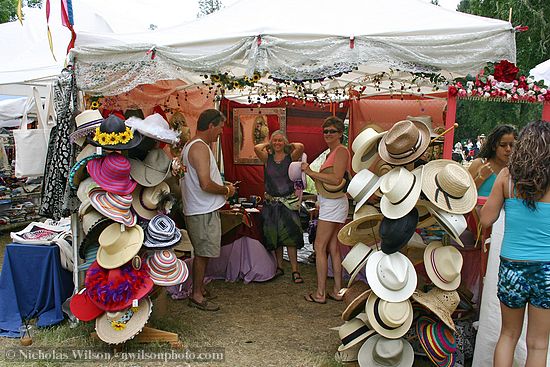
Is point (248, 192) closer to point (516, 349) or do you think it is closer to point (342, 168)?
point (342, 168)

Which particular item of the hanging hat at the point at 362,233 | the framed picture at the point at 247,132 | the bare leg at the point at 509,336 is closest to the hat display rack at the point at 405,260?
the hanging hat at the point at 362,233

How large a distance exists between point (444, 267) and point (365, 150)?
0.95m

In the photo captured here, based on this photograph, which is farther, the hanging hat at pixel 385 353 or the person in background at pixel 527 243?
the hanging hat at pixel 385 353

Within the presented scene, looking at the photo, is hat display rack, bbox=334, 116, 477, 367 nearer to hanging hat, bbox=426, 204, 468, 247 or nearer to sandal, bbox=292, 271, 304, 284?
hanging hat, bbox=426, 204, 468, 247

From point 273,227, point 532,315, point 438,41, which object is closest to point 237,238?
point 273,227

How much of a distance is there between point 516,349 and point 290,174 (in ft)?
9.47

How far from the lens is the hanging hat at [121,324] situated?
3.40 metres

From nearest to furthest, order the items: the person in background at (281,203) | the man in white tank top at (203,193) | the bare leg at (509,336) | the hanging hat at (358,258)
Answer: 1. the bare leg at (509,336)
2. the hanging hat at (358,258)
3. the man in white tank top at (203,193)
4. the person in background at (281,203)

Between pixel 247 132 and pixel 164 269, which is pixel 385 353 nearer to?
pixel 164 269

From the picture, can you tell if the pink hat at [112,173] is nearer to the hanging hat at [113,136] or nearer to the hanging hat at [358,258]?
the hanging hat at [113,136]

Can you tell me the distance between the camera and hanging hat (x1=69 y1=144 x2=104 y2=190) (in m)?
3.53

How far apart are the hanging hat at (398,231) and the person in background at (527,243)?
52 centimetres

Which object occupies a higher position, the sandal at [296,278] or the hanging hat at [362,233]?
the hanging hat at [362,233]

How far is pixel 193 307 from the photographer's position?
14.9ft
